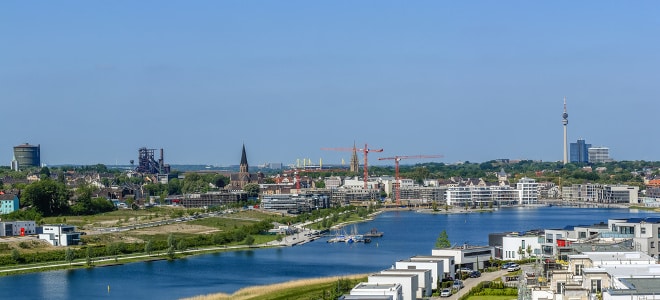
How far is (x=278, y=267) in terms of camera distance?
59.6 feet

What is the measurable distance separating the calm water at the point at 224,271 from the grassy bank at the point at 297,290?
0.64m

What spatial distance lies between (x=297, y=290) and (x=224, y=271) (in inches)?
146

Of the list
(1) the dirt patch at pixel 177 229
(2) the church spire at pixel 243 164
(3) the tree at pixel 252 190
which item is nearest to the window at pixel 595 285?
(1) the dirt patch at pixel 177 229

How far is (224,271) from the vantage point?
1773 cm

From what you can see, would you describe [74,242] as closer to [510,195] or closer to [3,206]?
[3,206]

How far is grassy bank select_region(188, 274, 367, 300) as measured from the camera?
13508mm

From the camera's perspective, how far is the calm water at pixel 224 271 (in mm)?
15227

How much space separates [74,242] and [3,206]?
864 centimetres

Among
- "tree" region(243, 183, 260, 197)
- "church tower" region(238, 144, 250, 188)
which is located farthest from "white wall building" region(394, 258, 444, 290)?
"church tower" region(238, 144, 250, 188)

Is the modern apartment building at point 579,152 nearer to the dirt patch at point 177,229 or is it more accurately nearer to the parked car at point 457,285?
the dirt patch at point 177,229

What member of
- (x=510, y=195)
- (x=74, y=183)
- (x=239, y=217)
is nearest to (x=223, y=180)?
(x=74, y=183)

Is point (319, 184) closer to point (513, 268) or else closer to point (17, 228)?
point (17, 228)

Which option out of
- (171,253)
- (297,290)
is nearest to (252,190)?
(171,253)

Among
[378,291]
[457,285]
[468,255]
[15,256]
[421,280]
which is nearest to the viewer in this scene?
[378,291]
